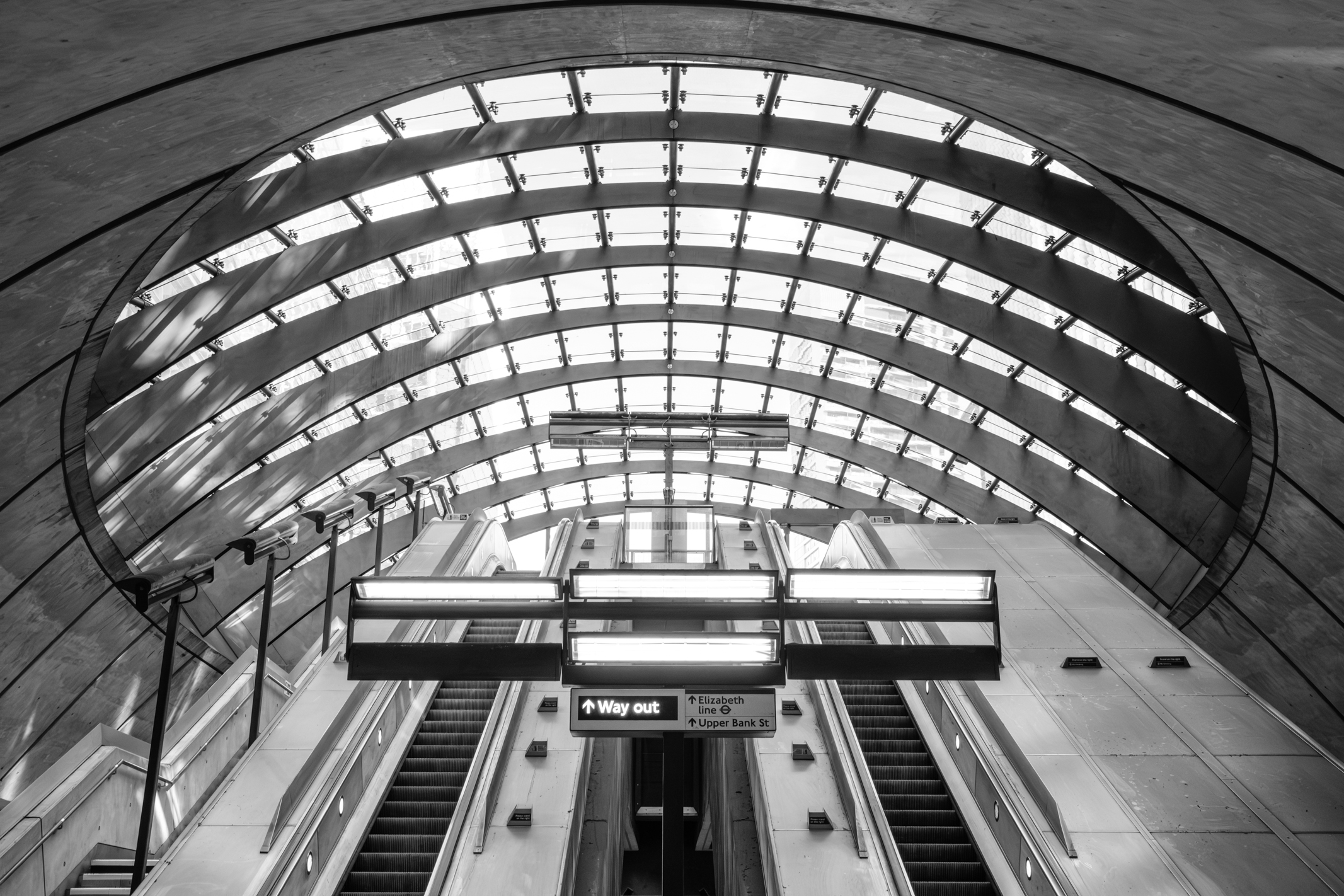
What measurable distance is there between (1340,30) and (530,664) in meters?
7.82

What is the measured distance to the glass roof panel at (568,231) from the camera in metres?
24.5

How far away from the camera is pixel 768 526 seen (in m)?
21.9

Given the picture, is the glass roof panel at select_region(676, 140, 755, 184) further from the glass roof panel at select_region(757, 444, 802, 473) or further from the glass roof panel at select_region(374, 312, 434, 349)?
the glass roof panel at select_region(757, 444, 802, 473)

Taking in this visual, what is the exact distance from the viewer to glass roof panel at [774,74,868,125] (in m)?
19.7

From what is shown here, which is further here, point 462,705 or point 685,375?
point 685,375

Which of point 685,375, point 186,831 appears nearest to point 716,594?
point 186,831

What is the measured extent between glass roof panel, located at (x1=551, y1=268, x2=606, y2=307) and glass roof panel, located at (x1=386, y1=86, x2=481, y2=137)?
22.6 ft

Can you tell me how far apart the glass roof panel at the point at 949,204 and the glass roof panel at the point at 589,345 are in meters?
11.0

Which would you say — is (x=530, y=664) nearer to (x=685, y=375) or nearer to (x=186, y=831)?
(x=186, y=831)

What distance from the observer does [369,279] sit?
23.8 meters

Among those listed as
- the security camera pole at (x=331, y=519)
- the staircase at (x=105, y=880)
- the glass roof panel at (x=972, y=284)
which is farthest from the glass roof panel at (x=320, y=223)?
the glass roof panel at (x=972, y=284)

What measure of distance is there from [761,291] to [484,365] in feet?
29.8

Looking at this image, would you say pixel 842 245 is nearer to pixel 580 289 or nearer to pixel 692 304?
pixel 692 304

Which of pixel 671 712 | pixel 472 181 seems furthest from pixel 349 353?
pixel 671 712
